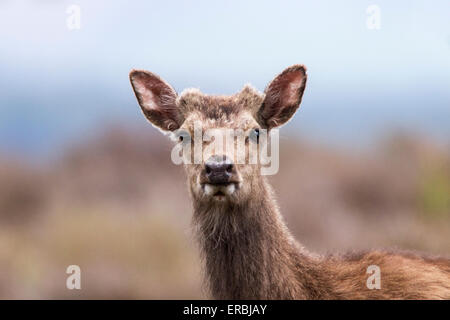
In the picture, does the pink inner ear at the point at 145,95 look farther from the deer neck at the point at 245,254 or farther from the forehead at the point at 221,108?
the deer neck at the point at 245,254

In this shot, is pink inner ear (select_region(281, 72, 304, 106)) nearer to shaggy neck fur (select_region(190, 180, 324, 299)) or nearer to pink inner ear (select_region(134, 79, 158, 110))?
shaggy neck fur (select_region(190, 180, 324, 299))

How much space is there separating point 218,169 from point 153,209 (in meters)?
15.7

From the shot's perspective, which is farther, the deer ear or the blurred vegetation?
the blurred vegetation

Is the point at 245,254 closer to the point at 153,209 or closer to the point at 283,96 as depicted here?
the point at 283,96

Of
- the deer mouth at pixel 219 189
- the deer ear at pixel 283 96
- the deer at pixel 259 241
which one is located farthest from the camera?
the deer ear at pixel 283 96

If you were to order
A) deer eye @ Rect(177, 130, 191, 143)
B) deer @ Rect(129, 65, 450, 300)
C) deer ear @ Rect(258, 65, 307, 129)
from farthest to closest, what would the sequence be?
deer ear @ Rect(258, 65, 307, 129) → deer eye @ Rect(177, 130, 191, 143) → deer @ Rect(129, 65, 450, 300)

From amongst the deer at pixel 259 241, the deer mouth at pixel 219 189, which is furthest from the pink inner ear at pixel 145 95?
the deer mouth at pixel 219 189

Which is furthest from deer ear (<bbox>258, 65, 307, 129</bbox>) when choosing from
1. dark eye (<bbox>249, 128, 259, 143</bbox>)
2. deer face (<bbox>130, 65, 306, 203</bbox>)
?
dark eye (<bbox>249, 128, 259, 143</bbox>)

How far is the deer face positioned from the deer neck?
0.22m

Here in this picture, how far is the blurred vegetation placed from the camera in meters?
19.4

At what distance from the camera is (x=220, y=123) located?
9.24 meters

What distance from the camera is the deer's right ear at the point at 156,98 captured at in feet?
33.0

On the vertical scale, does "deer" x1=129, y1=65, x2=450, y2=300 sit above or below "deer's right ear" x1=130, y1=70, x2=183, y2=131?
below

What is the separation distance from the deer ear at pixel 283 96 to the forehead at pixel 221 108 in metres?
0.18
